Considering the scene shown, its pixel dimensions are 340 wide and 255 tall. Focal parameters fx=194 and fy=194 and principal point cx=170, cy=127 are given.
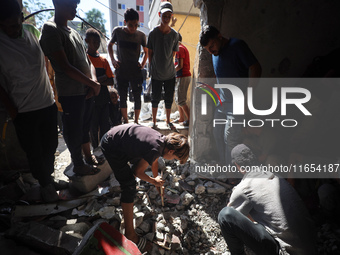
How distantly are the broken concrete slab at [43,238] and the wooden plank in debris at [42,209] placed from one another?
0.47m

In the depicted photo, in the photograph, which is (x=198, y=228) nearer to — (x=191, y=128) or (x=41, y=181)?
(x=191, y=128)

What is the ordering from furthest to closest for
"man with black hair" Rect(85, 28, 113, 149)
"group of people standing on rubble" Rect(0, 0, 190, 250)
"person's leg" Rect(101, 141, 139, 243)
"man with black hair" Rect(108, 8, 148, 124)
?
"man with black hair" Rect(108, 8, 148, 124)
"man with black hair" Rect(85, 28, 113, 149)
"person's leg" Rect(101, 141, 139, 243)
"group of people standing on rubble" Rect(0, 0, 190, 250)

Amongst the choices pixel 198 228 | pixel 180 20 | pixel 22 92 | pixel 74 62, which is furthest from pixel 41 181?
pixel 180 20

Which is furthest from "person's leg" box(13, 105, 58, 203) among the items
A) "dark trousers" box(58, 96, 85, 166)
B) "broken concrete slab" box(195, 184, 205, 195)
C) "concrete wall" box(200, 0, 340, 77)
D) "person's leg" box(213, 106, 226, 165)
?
"concrete wall" box(200, 0, 340, 77)

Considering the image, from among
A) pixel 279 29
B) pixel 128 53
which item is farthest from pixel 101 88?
pixel 279 29

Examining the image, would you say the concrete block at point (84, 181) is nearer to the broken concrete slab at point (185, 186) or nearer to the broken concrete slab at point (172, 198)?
the broken concrete slab at point (172, 198)

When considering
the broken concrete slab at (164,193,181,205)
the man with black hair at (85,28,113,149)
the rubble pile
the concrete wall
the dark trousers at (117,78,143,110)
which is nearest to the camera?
the rubble pile

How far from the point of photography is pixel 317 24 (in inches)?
101

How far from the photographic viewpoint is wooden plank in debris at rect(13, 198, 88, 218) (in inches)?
88.4

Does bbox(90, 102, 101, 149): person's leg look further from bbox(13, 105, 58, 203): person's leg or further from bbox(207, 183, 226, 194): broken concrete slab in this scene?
bbox(207, 183, 226, 194): broken concrete slab

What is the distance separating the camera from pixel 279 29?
9.07 ft

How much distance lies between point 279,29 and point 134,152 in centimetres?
265

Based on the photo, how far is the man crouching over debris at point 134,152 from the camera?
6.20 ft

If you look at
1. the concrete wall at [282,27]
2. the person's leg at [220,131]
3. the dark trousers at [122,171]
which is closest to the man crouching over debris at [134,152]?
the dark trousers at [122,171]
